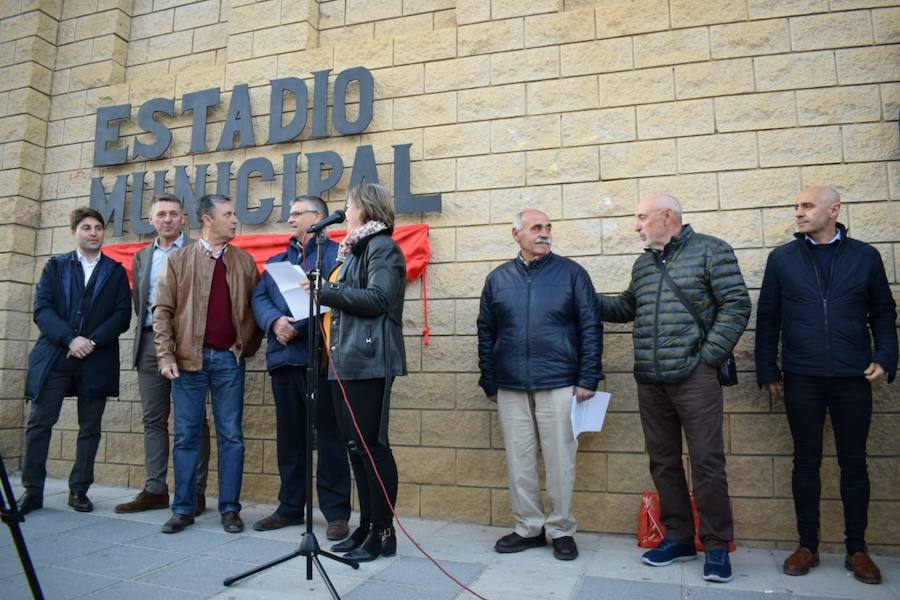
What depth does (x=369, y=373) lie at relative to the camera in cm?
329

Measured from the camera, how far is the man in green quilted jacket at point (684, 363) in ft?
10.9

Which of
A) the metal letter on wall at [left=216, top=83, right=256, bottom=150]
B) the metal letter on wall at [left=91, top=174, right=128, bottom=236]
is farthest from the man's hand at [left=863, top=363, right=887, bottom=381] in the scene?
the metal letter on wall at [left=91, top=174, right=128, bottom=236]

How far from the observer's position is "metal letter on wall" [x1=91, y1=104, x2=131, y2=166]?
18.1 feet

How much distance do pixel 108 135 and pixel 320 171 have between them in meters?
2.03

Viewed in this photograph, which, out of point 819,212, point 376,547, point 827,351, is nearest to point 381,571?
point 376,547

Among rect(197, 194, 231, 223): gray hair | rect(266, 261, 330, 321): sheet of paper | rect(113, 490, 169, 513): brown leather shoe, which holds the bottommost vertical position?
rect(113, 490, 169, 513): brown leather shoe

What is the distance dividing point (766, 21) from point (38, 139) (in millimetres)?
5725

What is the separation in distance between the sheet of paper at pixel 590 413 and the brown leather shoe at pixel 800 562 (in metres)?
1.09

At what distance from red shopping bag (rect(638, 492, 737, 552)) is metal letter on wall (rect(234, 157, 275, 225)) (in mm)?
3273

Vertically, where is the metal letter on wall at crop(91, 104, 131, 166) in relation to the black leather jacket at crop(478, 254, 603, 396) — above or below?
above

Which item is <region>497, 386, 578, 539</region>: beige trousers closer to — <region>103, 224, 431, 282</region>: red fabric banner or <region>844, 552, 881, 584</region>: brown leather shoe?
<region>103, 224, 431, 282</region>: red fabric banner

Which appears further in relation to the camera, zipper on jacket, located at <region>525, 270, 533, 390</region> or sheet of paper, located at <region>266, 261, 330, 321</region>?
zipper on jacket, located at <region>525, 270, 533, 390</region>

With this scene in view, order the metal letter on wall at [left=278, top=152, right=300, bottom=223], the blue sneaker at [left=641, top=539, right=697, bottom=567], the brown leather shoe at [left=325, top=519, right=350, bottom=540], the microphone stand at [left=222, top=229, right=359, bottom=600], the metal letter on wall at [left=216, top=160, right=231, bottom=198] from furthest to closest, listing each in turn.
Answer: the metal letter on wall at [left=216, top=160, right=231, bottom=198]
the metal letter on wall at [left=278, top=152, right=300, bottom=223]
the brown leather shoe at [left=325, top=519, right=350, bottom=540]
the blue sneaker at [left=641, top=539, right=697, bottom=567]
the microphone stand at [left=222, top=229, right=359, bottom=600]

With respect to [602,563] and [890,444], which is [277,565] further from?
[890,444]
